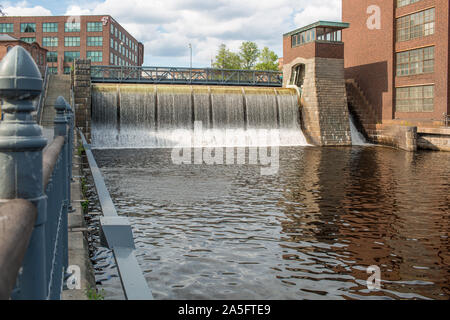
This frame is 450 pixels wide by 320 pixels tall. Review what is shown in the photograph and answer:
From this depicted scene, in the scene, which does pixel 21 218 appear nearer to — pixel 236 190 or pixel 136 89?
pixel 236 190

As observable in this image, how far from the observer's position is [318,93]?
117 feet

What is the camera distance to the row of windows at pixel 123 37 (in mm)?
90625

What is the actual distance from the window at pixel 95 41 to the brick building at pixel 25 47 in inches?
599

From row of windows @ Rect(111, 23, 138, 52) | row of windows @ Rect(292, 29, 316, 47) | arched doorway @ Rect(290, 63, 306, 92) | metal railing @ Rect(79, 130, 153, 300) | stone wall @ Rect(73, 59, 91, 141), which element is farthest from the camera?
row of windows @ Rect(111, 23, 138, 52)

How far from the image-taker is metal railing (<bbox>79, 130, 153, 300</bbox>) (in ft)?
11.7

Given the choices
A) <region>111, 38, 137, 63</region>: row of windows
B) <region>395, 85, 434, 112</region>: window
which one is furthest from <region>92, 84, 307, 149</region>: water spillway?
<region>111, 38, 137, 63</region>: row of windows

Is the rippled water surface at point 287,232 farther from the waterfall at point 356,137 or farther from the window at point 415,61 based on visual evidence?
the window at point 415,61

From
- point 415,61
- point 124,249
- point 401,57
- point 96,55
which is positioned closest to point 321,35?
point 401,57

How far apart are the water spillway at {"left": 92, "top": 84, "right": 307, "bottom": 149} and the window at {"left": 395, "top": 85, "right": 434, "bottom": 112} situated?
7915 mm

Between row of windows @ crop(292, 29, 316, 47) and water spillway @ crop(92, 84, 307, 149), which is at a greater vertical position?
row of windows @ crop(292, 29, 316, 47)

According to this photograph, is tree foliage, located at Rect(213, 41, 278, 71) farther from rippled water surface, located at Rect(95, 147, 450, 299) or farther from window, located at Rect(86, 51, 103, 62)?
rippled water surface, located at Rect(95, 147, 450, 299)

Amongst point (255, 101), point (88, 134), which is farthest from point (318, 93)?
point (88, 134)

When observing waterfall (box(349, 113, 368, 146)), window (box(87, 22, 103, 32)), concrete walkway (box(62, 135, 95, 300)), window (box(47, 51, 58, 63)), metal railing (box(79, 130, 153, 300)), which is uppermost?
window (box(87, 22, 103, 32))
